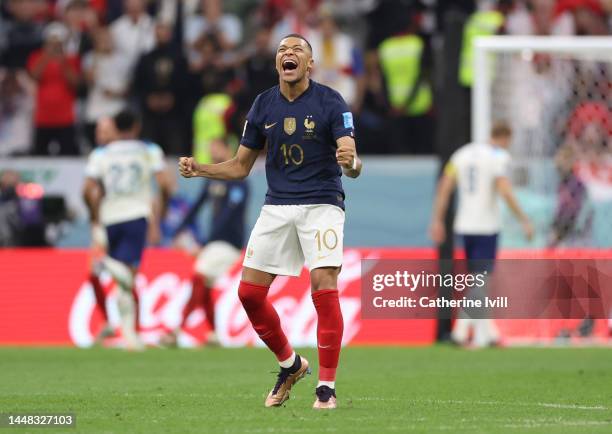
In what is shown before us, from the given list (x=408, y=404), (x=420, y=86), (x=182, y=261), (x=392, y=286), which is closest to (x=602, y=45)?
(x=420, y=86)

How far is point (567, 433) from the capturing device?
26.6 feet

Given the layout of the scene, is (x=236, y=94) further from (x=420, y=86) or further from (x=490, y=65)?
(x=490, y=65)

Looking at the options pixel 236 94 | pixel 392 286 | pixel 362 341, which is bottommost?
pixel 362 341

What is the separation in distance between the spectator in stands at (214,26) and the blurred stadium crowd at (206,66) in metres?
0.02

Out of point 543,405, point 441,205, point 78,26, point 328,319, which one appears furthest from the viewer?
point 78,26

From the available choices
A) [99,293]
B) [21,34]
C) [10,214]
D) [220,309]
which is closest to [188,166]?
[99,293]

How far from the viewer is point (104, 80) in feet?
71.1

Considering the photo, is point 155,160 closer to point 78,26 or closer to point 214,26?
point 214,26

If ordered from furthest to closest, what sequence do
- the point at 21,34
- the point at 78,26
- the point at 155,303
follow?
the point at 21,34 → the point at 78,26 → the point at 155,303

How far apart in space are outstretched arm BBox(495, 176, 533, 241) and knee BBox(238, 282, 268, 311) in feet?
23.5

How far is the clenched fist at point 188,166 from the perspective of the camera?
954 cm

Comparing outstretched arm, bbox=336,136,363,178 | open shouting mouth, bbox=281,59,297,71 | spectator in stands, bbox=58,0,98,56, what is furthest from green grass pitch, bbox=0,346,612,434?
spectator in stands, bbox=58,0,98,56

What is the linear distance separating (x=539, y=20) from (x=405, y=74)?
6.95ft

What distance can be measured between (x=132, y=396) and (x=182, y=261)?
304 inches
